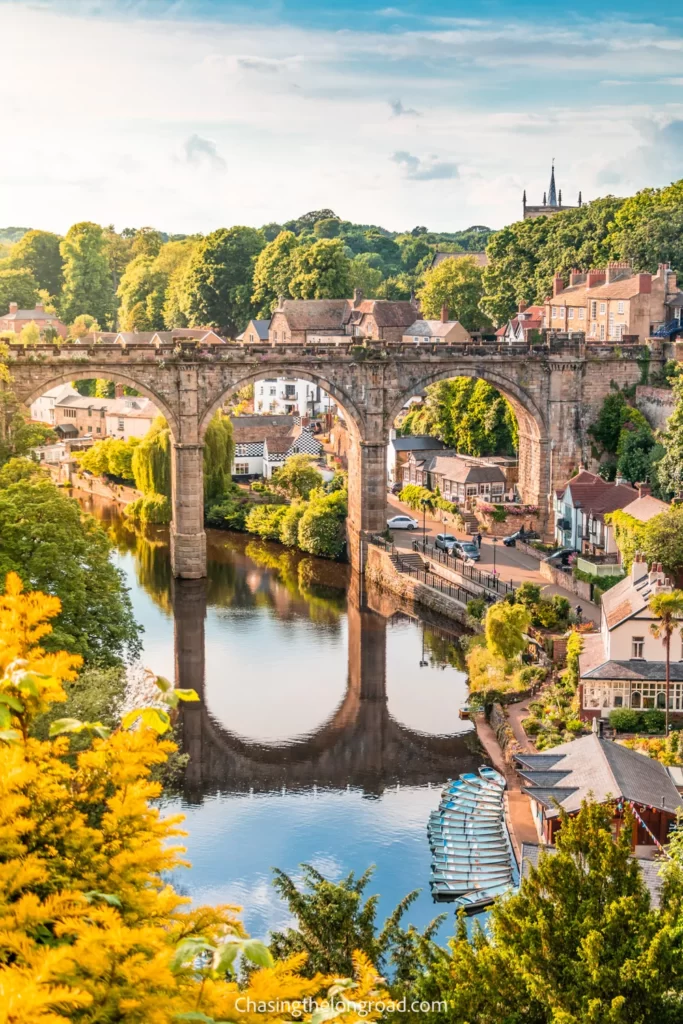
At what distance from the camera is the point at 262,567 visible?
67.9 meters

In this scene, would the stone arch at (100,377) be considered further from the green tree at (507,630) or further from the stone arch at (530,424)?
the green tree at (507,630)

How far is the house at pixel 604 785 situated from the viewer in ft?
102

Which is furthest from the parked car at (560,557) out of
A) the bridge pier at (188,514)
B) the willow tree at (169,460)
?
the willow tree at (169,460)

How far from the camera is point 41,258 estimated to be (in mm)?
167500

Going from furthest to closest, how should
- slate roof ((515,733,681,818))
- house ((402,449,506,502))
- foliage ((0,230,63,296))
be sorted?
foliage ((0,230,63,296)) < house ((402,449,506,502)) < slate roof ((515,733,681,818))

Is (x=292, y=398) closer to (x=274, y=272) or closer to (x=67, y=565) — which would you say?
(x=274, y=272)

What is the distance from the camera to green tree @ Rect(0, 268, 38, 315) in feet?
497

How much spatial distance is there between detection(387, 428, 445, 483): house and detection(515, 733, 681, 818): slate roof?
47607 millimetres

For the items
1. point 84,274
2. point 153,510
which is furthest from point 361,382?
point 84,274

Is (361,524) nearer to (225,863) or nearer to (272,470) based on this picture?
(272,470)

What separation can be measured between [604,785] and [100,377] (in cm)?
3915

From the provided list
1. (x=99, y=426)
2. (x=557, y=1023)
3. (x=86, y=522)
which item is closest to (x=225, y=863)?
(x=86, y=522)

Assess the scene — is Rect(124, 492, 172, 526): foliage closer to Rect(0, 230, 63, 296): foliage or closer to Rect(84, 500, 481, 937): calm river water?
Rect(84, 500, 481, 937): calm river water

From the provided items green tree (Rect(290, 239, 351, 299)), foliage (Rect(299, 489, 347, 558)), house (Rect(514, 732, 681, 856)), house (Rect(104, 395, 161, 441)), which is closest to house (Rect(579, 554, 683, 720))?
house (Rect(514, 732, 681, 856))
